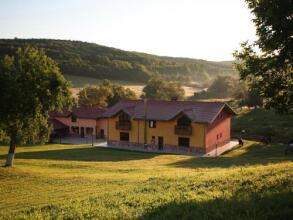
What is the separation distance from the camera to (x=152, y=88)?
336 feet

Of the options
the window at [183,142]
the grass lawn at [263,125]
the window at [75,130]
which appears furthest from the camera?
the window at [75,130]

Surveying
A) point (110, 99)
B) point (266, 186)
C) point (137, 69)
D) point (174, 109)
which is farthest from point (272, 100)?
point (137, 69)

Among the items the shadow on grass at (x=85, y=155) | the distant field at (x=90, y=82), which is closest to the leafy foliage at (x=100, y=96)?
the shadow on grass at (x=85, y=155)

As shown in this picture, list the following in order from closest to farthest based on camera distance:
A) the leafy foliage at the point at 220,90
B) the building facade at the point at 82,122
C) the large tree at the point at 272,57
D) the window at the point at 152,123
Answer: the large tree at the point at 272,57 → the window at the point at 152,123 → the building facade at the point at 82,122 → the leafy foliage at the point at 220,90

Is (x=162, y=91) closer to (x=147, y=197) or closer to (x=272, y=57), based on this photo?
(x=272, y=57)

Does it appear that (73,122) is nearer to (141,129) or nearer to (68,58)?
(141,129)

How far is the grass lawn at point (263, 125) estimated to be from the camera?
6320 centimetres

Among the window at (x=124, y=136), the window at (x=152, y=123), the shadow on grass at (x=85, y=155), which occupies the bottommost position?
the shadow on grass at (x=85, y=155)

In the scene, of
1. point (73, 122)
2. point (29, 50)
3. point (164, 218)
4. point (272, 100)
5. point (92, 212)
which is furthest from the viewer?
point (73, 122)

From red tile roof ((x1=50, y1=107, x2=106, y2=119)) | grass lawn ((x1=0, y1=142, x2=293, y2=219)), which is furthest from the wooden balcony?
grass lawn ((x1=0, y1=142, x2=293, y2=219))

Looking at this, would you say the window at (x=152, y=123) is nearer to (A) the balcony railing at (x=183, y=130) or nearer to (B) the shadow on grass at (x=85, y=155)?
(A) the balcony railing at (x=183, y=130)

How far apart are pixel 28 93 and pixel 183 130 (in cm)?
2604

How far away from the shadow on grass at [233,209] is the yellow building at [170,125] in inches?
1496

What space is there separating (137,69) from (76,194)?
145m
